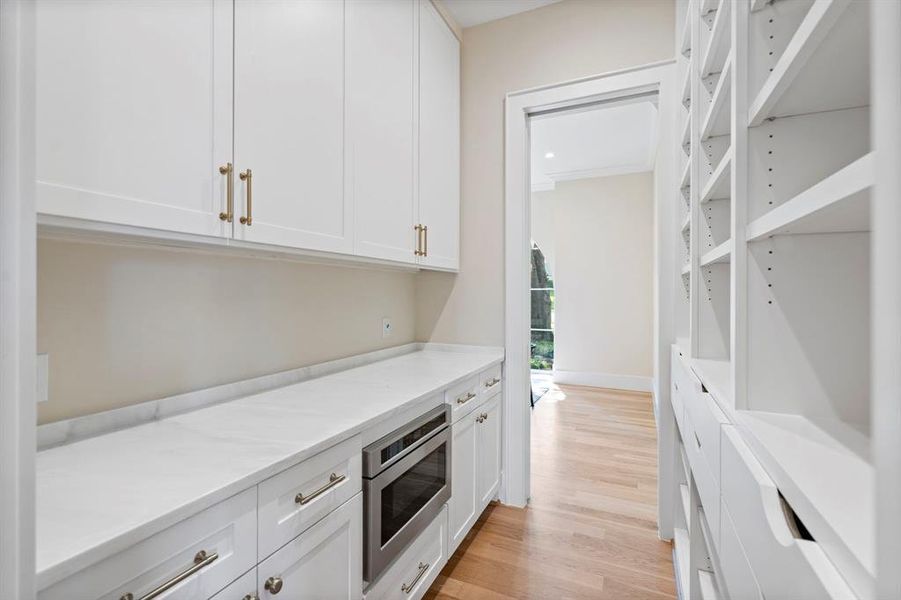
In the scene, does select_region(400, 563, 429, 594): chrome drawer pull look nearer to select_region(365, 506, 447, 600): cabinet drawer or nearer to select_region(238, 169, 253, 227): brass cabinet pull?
select_region(365, 506, 447, 600): cabinet drawer

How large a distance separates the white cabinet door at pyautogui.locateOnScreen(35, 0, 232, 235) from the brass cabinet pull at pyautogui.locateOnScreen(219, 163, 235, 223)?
0.05 ft

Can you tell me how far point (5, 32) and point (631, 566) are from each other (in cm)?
252

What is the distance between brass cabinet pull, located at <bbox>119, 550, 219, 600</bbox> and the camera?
2.21ft

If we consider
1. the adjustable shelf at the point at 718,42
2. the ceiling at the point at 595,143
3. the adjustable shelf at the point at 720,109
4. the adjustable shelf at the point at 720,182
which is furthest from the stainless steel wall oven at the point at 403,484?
the ceiling at the point at 595,143

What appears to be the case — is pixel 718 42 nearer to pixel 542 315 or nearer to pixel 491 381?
pixel 491 381

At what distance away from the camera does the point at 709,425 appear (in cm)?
106

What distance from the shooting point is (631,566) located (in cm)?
194

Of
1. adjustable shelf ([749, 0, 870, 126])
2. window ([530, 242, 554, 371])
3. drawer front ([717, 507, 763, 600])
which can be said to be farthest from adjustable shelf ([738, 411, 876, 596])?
window ([530, 242, 554, 371])

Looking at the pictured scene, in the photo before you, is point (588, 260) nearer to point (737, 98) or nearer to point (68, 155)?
point (737, 98)

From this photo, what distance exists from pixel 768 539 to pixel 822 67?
2.60ft

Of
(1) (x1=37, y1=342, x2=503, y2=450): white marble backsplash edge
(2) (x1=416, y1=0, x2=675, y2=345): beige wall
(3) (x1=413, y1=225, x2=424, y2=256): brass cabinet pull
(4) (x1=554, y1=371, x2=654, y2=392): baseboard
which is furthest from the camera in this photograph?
(4) (x1=554, y1=371, x2=654, y2=392): baseboard

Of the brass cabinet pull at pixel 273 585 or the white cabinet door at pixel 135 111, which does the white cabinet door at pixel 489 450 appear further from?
the white cabinet door at pixel 135 111

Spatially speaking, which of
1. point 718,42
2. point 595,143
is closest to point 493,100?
point 718,42

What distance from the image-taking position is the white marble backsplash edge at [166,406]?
1028 millimetres
